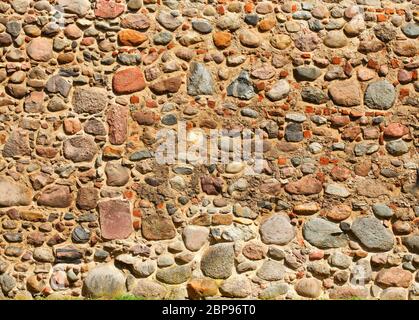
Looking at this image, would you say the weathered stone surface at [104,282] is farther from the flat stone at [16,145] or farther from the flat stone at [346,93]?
the flat stone at [346,93]

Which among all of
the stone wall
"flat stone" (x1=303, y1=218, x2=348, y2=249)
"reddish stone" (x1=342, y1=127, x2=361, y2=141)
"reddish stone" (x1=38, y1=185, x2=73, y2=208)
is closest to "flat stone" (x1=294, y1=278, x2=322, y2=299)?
the stone wall

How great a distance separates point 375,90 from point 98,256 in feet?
8.14

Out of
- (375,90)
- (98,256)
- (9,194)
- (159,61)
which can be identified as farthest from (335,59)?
(9,194)

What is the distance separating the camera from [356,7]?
4.61 metres

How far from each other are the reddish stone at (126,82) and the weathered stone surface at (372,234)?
1.97 m

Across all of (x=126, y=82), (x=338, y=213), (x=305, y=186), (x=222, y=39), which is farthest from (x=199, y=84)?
(x=338, y=213)

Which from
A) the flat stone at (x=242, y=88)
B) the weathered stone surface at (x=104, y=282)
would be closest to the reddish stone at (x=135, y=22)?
the flat stone at (x=242, y=88)

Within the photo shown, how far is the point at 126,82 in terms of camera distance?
14.6ft

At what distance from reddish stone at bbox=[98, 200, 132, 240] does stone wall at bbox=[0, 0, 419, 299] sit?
1 cm

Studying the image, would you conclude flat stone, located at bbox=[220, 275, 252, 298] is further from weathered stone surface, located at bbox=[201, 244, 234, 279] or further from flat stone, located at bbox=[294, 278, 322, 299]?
flat stone, located at bbox=[294, 278, 322, 299]

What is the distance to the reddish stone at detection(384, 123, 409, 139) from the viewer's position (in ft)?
14.8

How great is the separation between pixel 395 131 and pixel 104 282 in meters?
2.50

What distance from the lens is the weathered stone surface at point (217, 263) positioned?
4348 millimetres

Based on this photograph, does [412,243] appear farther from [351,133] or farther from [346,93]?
[346,93]
